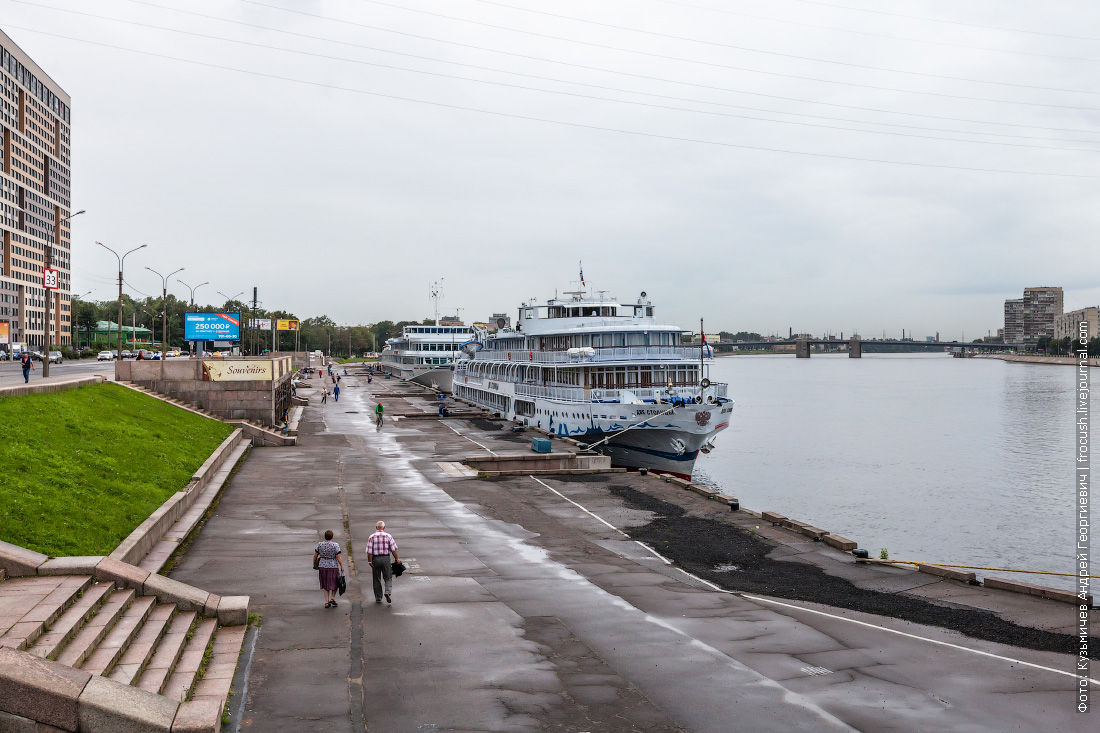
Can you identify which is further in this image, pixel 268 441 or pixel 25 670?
pixel 268 441

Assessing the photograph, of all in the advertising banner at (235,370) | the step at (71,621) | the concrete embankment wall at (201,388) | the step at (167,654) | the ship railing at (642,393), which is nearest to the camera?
the step at (71,621)

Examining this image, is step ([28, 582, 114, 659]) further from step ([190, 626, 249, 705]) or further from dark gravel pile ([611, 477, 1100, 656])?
dark gravel pile ([611, 477, 1100, 656])

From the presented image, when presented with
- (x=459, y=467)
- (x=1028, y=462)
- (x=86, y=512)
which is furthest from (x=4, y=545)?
(x=1028, y=462)

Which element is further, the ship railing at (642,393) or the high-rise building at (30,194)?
the high-rise building at (30,194)

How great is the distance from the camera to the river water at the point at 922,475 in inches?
1554

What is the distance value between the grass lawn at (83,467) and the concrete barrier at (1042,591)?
2062 cm

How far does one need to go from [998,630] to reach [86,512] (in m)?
20.3

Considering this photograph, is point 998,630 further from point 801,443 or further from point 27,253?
point 27,253

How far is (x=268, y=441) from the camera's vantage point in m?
45.4

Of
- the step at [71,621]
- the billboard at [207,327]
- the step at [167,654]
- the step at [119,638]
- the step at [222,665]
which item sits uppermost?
the billboard at [207,327]

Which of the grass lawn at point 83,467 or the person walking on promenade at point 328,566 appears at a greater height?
the grass lawn at point 83,467

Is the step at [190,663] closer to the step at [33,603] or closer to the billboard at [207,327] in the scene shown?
the step at [33,603]

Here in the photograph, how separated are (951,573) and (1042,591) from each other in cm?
231

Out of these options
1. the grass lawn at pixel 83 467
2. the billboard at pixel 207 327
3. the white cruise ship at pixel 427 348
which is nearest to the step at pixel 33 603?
the grass lawn at pixel 83 467
